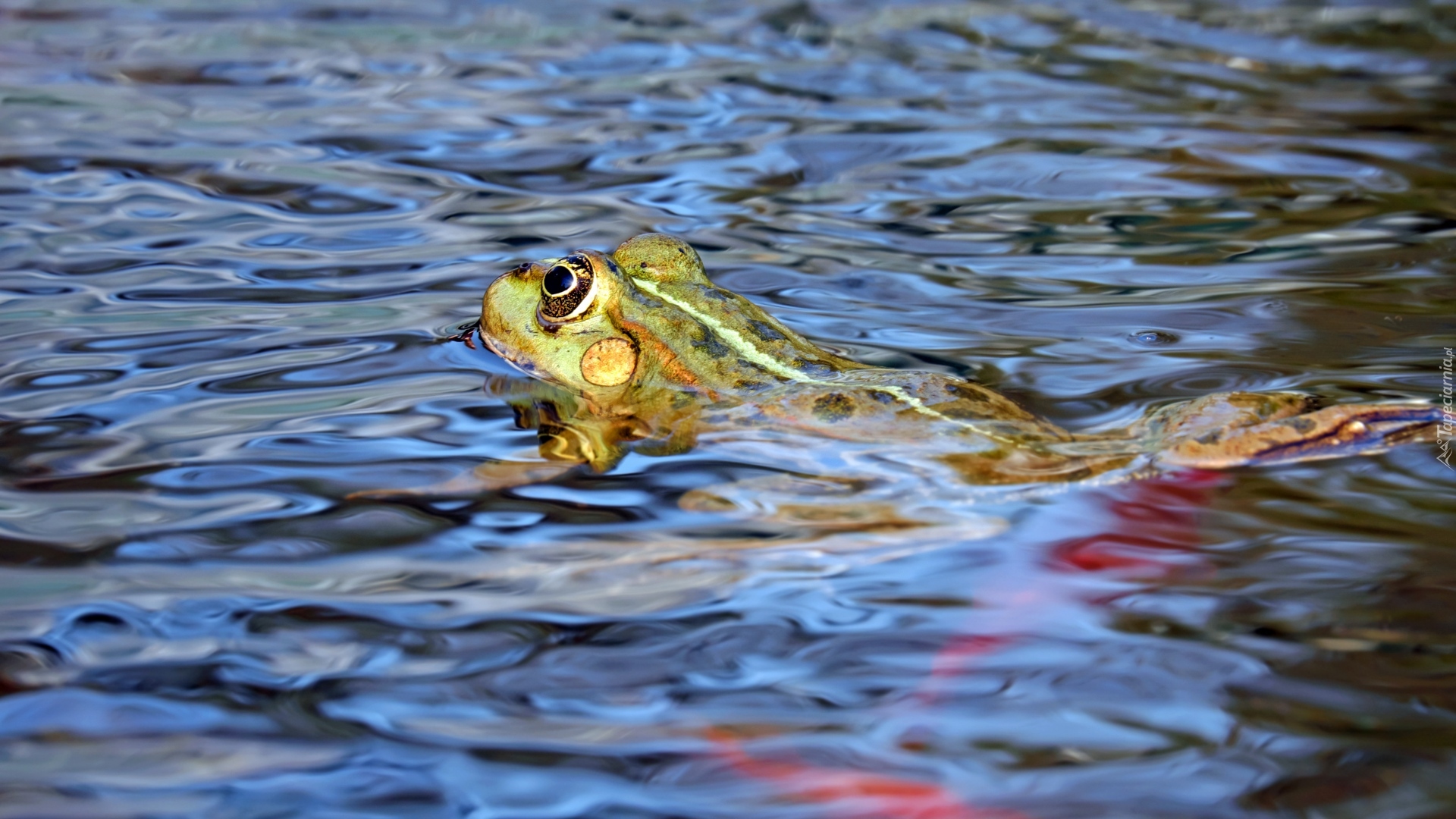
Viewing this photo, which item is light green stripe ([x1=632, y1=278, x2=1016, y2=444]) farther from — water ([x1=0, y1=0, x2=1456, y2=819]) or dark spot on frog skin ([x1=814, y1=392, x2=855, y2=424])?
water ([x1=0, y1=0, x2=1456, y2=819])

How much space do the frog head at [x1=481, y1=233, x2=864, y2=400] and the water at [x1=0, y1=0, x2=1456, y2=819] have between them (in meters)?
0.22

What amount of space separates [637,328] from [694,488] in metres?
0.87

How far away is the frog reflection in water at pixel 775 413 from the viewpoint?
3.45 metres

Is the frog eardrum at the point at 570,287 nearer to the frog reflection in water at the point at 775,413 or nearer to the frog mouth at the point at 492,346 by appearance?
the frog reflection in water at the point at 775,413

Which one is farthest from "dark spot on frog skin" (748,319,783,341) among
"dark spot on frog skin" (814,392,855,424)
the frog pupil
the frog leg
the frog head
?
the frog leg

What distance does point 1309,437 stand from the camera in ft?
11.4

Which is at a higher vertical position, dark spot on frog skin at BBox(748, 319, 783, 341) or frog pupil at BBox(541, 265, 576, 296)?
frog pupil at BBox(541, 265, 576, 296)

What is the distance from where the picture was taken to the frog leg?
11.3 ft

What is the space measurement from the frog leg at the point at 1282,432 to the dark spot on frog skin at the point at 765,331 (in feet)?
4.10

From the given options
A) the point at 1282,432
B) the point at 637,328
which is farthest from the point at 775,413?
the point at 1282,432

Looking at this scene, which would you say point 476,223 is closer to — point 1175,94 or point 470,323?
point 470,323

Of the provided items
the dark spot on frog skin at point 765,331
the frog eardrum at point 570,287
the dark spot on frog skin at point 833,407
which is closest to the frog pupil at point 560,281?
the frog eardrum at point 570,287

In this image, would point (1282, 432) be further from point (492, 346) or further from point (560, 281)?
point (492, 346)

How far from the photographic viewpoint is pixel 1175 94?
27.7 feet
